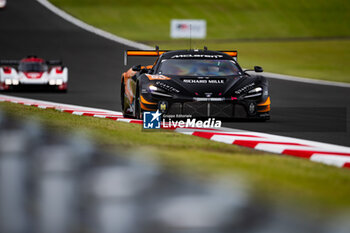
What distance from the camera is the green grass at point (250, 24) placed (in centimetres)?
3628

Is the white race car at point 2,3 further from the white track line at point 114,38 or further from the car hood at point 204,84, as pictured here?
the car hood at point 204,84

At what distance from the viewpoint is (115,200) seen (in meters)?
6.34

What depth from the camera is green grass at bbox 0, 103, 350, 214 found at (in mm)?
6645

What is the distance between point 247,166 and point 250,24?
4458 centimetres

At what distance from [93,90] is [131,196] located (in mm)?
16353

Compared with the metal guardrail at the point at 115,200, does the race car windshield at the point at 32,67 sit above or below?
above

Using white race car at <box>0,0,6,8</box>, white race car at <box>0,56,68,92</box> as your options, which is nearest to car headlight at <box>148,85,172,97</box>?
white race car at <box>0,56,68,92</box>

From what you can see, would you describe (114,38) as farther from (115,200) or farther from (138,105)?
(115,200)

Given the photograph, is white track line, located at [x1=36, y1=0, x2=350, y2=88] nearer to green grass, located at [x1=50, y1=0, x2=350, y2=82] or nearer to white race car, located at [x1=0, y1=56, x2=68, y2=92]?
green grass, located at [x1=50, y1=0, x2=350, y2=82]

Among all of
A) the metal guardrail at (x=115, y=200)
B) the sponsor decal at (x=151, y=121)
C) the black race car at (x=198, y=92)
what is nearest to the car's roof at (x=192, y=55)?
the black race car at (x=198, y=92)

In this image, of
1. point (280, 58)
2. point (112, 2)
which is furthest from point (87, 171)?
point (112, 2)

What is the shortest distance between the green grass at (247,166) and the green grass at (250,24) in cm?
2086

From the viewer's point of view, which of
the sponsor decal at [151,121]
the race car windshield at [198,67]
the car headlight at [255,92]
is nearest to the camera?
the sponsor decal at [151,121]

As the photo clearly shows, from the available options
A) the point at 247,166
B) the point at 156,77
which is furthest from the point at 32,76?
the point at 247,166
